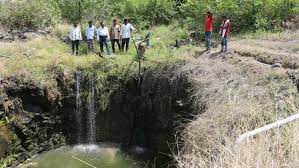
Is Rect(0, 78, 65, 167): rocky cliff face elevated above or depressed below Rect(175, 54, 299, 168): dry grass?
below

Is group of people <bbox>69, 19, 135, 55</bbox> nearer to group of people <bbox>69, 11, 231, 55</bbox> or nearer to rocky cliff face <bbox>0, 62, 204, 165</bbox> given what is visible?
group of people <bbox>69, 11, 231, 55</bbox>

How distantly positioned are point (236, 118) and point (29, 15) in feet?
45.1

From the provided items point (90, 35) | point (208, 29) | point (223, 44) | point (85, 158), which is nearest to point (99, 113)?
point (85, 158)

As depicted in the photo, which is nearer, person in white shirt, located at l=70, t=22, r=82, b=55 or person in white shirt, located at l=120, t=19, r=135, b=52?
person in white shirt, located at l=70, t=22, r=82, b=55

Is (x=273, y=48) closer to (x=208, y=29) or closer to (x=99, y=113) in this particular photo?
(x=208, y=29)

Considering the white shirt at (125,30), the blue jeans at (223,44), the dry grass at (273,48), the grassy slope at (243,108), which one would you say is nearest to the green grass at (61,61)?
the white shirt at (125,30)

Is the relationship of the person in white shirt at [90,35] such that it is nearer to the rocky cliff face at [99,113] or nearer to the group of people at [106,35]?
the group of people at [106,35]

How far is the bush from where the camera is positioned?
19781mm

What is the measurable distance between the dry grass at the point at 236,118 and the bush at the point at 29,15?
828 centimetres

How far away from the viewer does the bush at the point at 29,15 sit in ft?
64.9

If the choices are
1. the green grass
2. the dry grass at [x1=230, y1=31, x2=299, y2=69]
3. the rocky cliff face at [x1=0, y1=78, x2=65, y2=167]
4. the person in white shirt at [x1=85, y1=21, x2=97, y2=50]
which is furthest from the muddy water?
the dry grass at [x1=230, y1=31, x2=299, y2=69]

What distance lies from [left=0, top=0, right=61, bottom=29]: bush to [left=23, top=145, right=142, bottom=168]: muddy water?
22.4ft

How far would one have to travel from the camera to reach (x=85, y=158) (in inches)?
566

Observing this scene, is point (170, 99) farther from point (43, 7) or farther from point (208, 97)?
point (43, 7)
